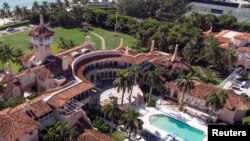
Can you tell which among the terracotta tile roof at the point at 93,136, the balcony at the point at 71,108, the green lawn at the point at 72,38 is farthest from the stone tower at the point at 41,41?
the terracotta tile roof at the point at 93,136

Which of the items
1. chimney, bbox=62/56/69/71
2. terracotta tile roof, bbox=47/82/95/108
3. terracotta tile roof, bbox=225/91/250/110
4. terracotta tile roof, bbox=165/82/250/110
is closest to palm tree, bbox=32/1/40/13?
chimney, bbox=62/56/69/71

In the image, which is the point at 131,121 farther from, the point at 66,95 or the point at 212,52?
the point at 212,52

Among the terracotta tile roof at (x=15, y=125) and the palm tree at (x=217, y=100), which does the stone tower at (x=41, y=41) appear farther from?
the palm tree at (x=217, y=100)

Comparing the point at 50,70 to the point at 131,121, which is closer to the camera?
the point at 131,121

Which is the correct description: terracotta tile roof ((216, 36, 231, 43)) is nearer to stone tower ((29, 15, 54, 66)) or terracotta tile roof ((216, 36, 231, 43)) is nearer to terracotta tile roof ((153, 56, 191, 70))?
terracotta tile roof ((153, 56, 191, 70))

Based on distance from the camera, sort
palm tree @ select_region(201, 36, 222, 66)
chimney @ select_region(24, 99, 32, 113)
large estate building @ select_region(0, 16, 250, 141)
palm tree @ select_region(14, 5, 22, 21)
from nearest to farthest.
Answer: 1. large estate building @ select_region(0, 16, 250, 141)
2. chimney @ select_region(24, 99, 32, 113)
3. palm tree @ select_region(201, 36, 222, 66)
4. palm tree @ select_region(14, 5, 22, 21)

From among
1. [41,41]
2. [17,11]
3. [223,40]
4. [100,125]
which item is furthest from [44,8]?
[100,125]

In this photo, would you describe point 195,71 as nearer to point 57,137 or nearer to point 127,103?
point 127,103
